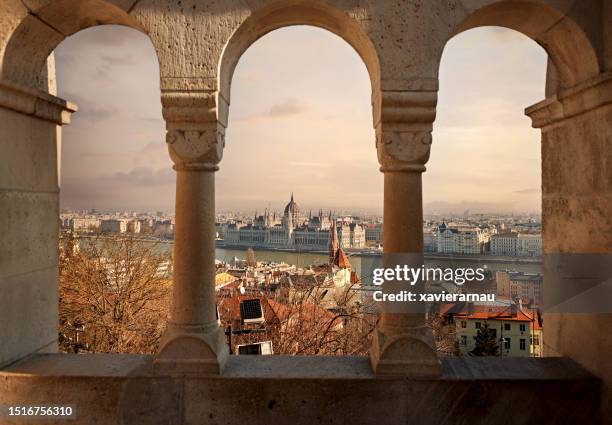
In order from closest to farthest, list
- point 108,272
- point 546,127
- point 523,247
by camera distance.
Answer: point 546,127 → point 523,247 → point 108,272

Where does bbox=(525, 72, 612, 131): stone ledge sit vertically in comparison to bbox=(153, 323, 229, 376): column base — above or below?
above

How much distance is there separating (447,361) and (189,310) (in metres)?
1.55

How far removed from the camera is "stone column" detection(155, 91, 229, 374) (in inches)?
89.9

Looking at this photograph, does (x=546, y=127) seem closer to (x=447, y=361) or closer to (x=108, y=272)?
(x=447, y=361)

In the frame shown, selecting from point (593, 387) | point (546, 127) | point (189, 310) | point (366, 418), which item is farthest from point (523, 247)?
point (189, 310)

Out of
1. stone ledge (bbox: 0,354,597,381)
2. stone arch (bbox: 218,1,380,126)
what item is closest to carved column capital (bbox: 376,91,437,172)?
stone arch (bbox: 218,1,380,126)

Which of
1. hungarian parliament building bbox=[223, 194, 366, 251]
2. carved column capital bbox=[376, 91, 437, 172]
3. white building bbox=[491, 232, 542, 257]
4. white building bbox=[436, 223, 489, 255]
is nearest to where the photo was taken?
carved column capital bbox=[376, 91, 437, 172]

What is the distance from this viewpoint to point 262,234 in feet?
85.3

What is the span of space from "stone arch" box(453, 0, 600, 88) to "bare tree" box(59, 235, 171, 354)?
9.82 metres

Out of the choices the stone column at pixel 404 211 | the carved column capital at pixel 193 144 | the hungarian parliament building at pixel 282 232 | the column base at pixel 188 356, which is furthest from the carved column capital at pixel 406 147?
→ the hungarian parliament building at pixel 282 232

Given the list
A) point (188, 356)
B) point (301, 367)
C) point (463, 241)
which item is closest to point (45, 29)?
point (188, 356)

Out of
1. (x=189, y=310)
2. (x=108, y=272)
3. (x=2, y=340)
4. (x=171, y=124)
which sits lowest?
(x=108, y=272)

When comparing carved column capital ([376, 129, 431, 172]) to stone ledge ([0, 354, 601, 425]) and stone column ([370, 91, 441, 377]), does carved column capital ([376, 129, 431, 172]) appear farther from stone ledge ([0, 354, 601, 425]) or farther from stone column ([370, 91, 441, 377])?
stone ledge ([0, 354, 601, 425])

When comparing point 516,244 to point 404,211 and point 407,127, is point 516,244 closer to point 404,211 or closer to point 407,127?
point 404,211
